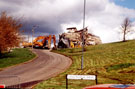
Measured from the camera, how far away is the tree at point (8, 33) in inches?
1153

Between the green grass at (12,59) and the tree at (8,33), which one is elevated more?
the tree at (8,33)

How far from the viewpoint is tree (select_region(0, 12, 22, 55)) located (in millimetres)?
29283

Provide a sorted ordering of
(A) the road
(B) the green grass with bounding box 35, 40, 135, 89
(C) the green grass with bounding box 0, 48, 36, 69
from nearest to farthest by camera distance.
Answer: (B) the green grass with bounding box 35, 40, 135, 89, (A) the road, (C) the green grass with bounding box 0, 48, 36, 69

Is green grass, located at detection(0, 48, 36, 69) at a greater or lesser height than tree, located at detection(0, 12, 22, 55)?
lesser

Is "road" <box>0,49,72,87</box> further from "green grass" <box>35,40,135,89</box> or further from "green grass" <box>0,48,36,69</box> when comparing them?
"green grass" <box>0,48,36,69</box>

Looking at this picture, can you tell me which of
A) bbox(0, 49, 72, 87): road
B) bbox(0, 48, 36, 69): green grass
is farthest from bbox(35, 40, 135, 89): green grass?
bbox(0, 48, 36, 69): green grass

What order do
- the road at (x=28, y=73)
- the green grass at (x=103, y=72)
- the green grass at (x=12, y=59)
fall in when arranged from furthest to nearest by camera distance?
the green grass at (x=12, y=59) < the road at (x=28, y=73) < the green grass at (x=103, y=72)

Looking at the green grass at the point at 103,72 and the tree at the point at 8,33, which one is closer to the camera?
the green grass at the point at 103,72

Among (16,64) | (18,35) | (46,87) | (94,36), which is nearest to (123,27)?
(94,36)

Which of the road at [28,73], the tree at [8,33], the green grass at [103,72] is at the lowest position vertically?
the road at [28,73]

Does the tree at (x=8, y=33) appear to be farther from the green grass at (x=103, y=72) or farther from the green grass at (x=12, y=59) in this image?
the green grass at (x=103, y=72)

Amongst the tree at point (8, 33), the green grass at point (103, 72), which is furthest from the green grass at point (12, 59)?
the green grass at point (103, 72)

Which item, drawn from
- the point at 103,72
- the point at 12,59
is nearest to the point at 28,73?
the point at 103,72

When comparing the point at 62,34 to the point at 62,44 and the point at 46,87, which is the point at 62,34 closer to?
the point at 62,44
